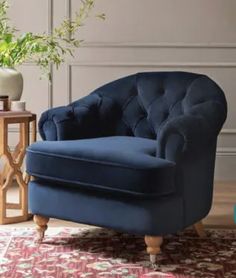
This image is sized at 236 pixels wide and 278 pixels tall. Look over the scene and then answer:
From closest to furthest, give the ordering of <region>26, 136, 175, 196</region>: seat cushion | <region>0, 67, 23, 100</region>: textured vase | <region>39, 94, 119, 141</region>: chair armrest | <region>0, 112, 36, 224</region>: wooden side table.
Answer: <region>26, 136, 175, 196</region>: seat cushion → <region>39, 94, 119, 141</region>: chair armrest → <region>0, 112, 36, 224</region>: wooden side table → <region>0, 67, 23, 100</region>: textured vase

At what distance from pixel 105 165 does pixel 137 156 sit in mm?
141

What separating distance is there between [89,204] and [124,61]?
6.02ft

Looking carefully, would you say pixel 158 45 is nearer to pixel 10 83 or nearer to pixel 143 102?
pixel 143 102

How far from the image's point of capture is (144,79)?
3344 millimetres

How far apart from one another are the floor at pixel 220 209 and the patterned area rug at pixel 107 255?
0.46 ft

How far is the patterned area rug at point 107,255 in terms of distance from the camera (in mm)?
2600

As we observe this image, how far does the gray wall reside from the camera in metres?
4.34

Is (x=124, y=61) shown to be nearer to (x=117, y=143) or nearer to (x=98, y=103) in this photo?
(x=98, y=103)

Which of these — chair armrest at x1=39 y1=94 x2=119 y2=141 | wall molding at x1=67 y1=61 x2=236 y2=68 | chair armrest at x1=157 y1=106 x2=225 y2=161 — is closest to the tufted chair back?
chair armrest at x1=39 y1=94 x2=119 y2=141

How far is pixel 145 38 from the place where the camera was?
4363 millimetres

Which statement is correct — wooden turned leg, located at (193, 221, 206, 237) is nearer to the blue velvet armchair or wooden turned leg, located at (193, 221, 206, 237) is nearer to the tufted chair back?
the blue velvet armchair

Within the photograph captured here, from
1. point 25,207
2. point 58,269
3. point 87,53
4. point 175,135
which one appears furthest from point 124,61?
point 58,269

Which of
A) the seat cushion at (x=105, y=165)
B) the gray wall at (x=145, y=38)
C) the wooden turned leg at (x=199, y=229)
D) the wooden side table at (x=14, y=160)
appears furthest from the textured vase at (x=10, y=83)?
the wooden turned leg at (x=199, y=229)

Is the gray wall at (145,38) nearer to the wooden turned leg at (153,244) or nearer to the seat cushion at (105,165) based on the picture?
the seat cushion at (105,165)
